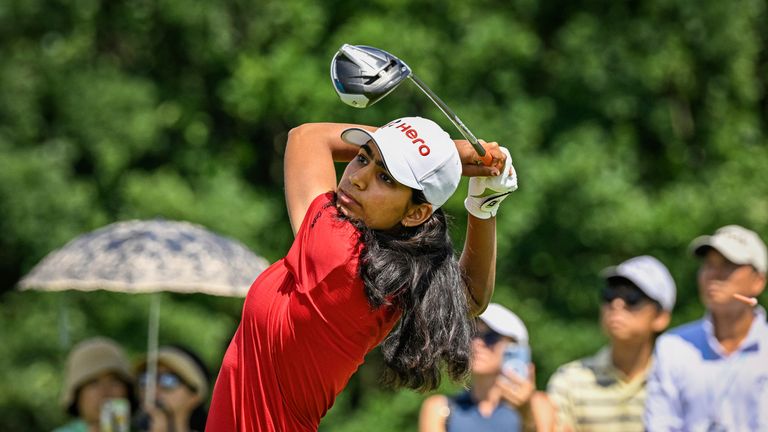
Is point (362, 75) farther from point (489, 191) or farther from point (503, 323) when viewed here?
point (503, 323)

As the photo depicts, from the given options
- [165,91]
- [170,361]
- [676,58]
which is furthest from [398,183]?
[165,91]

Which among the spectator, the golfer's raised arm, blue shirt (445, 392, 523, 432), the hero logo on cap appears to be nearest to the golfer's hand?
the hero logo on cap

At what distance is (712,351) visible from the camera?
612 centimetres

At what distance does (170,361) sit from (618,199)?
18.0 ft

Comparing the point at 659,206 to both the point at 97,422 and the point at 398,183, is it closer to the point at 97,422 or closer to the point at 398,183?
the point at 97,422

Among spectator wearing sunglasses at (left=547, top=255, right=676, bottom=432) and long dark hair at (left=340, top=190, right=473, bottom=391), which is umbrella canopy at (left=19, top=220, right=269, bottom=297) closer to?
spectator wearing sunglasses at (left=547, top=255, right=676, bottom=432)

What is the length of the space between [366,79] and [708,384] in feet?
10.4

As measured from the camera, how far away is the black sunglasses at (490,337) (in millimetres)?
6254

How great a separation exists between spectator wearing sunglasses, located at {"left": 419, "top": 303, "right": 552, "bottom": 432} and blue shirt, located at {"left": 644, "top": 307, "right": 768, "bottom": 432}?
0.58 meters

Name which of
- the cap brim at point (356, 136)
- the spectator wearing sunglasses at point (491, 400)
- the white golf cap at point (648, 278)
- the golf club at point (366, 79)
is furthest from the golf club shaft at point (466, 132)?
the white golf cap at point (648, 278)

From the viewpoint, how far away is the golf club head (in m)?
3.56

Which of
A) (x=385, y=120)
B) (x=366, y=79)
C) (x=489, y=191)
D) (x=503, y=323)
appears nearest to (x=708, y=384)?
(x=503, y=323)

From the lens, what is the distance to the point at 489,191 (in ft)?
12.1

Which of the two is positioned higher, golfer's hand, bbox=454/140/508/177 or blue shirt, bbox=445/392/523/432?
golfer's hand, bbox=454/140/508/177
